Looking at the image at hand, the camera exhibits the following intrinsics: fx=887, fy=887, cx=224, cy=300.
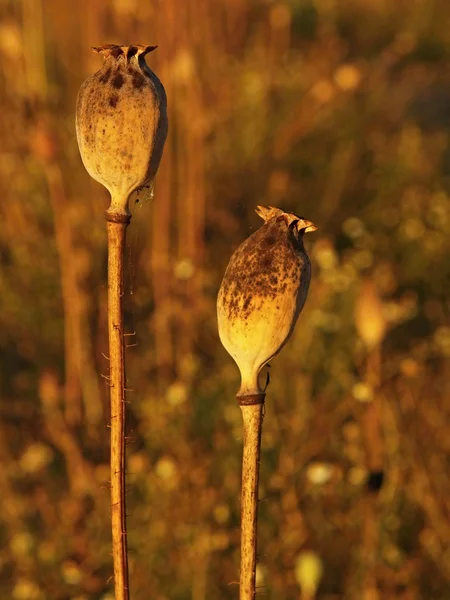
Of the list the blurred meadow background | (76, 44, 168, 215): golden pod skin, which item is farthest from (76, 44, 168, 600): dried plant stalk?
the blurred meadow background

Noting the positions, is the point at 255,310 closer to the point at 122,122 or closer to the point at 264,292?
the point at 264,292

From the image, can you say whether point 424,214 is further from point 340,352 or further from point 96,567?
point 96,567

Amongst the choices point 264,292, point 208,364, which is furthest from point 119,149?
point 208,364

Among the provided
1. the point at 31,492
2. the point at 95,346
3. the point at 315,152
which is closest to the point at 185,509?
the point at 31,492

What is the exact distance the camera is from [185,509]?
5.51ft

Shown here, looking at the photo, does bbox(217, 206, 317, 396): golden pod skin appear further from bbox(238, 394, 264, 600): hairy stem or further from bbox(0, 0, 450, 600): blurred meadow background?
bbox(0, 0, 450, 600): blurred meadow background

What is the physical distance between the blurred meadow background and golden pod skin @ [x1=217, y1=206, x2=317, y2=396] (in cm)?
14

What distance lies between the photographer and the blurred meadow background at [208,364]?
62.9 inches

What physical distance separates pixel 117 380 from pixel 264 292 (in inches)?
3.8

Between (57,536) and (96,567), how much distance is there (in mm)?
118

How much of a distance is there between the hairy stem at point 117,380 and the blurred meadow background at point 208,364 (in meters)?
0.14

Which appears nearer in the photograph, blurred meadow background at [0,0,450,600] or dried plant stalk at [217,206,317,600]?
dried plant stalk at [217,206,317,600]

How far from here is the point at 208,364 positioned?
2.30 meters

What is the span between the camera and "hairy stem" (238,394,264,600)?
1.62ft
